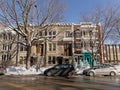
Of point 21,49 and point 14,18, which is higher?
point 14,18

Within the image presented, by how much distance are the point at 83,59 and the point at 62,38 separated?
270 inches

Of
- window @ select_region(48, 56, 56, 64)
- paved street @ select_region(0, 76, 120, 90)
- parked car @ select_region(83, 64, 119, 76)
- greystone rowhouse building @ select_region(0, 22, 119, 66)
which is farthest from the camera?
window @ select_region(48, 56, 56, 64)

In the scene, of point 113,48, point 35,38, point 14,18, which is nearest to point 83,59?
point 35,38

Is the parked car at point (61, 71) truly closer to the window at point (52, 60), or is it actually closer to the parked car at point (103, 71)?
the parked car at point (103, 71)

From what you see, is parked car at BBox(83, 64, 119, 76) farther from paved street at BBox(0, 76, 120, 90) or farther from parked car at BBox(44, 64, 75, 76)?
paved street at BBox(0, 76, 120, 90)

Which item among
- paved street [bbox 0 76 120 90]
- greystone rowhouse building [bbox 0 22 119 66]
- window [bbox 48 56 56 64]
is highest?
greystone rowhouse building [bbox 0 22 119 66]

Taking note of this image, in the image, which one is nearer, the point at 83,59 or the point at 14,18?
the point at 14,18

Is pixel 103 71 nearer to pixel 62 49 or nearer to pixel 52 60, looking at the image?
pixel 62 49

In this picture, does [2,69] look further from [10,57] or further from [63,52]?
[63,52]

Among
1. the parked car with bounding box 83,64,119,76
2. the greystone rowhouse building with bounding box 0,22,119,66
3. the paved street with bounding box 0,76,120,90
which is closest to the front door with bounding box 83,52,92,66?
the greystone rowhouse building with bounding box 0,22,119,66

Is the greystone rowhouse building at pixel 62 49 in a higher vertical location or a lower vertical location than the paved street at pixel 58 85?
higher

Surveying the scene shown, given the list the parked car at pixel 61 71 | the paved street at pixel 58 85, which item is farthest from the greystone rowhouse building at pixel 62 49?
the paved street at pixel 58 85

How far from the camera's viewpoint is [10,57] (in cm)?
4619

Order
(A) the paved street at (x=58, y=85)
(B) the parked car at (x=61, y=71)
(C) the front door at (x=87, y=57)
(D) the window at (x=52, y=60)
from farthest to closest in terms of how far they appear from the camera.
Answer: (D) the window at (x=52, y=60)
(C) the front door at (x=87, y=57)
(B) the parked car at (x=61, y=71)
(A) the paved street at (x=58, y=85)
